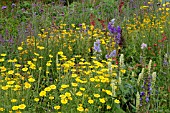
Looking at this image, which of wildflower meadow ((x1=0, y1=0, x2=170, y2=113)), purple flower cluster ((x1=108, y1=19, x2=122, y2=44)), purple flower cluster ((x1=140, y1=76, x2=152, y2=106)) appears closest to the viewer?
purple flower cluster ((x1=140, y1=76, x2=152, y2=106))

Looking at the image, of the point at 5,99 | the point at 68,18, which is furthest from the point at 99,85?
the point at 68,18

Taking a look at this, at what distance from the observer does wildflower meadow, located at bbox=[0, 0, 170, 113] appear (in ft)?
10.7

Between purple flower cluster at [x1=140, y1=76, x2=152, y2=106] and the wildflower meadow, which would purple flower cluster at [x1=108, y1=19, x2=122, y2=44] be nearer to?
the wildflower meadow

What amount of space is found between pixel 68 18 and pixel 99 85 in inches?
125

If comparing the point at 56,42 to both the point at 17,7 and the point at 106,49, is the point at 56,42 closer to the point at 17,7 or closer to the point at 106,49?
the point at 106,49

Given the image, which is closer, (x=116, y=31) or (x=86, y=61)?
(x=116, y=31)

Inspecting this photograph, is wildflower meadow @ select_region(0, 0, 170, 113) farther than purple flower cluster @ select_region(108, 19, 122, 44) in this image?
No

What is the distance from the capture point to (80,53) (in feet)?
15.9

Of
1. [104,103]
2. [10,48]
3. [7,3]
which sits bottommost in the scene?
[104,103]

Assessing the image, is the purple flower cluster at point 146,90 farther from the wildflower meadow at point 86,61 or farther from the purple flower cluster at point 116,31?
the purple flower cluster at point 116,31

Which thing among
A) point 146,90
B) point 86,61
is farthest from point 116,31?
point 146,90

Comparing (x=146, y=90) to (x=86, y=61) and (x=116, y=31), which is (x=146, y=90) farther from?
(x=86, y=61)

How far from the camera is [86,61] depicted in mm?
4406

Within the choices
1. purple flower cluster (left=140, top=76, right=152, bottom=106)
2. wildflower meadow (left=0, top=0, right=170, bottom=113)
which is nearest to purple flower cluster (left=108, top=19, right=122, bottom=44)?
wildflower meadow (left=0, top=0, right=170, bottom=113)
